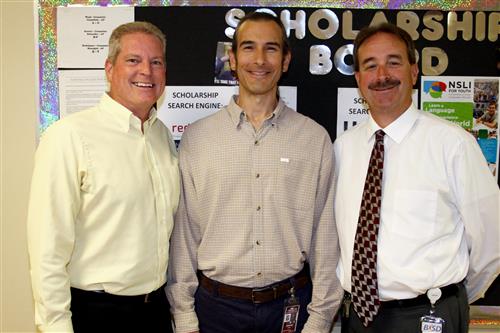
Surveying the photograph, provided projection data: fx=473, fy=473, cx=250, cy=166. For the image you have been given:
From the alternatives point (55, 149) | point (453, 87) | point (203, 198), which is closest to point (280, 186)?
point (203, 198)

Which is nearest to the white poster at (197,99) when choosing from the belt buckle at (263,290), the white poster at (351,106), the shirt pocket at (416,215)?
the white poster at (351,106)

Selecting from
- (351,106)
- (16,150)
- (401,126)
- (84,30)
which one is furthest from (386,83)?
(16,150)

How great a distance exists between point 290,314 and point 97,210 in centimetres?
96

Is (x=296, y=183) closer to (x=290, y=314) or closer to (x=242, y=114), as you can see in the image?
(x=242, y=114)

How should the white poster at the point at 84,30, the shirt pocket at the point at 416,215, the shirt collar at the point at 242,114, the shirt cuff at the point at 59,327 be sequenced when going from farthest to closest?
the white poster at the point at 84,30, the shirt collar at the point at 242,114, the shirt pocket at the point at 416,215, the shirt cuff at the point at 59,327

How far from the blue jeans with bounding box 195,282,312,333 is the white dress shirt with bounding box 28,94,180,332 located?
0.85 feet

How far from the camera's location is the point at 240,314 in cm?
210

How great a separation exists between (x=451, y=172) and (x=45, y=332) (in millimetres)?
1730

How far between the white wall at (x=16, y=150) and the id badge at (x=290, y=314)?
66.4 inches

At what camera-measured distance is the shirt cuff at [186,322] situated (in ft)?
6.97

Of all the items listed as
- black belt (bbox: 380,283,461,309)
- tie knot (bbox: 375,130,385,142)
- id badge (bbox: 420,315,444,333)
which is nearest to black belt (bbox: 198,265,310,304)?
black belt (bbox: 380,283,461,309)

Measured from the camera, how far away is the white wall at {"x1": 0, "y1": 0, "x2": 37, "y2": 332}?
2.78 meters

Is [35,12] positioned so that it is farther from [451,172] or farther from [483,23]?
[483,23]

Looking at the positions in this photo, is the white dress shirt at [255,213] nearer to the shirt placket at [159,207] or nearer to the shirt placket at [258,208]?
the shirt placket at [258,208]
